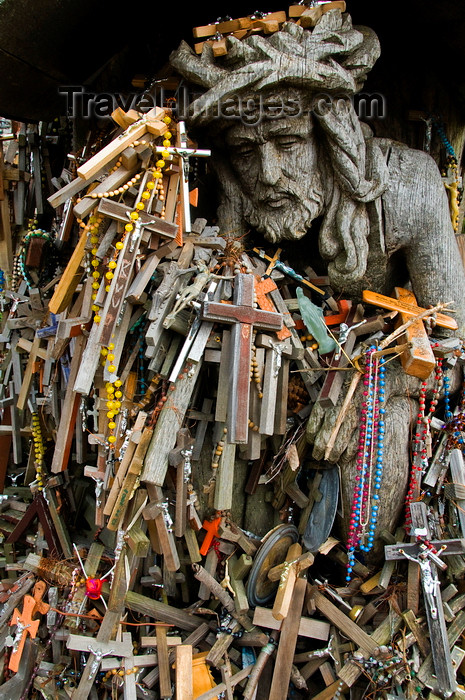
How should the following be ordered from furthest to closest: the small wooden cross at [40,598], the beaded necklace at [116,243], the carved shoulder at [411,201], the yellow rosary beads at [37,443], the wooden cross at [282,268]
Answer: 1. the yellow rosary beads at [37,443]
2. the wooden cross at [282,268]
3. the carved shoulder at [411,201]
4. the small wooden cross at [40,598]
5. the beaded necklace at [116,243]

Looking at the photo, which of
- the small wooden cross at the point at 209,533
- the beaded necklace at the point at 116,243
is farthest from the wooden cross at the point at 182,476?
the beaded necklace at the point at 116,243

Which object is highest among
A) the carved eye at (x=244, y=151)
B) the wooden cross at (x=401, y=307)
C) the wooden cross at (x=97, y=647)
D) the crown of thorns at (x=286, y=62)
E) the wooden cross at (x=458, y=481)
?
the crown of thorns at (x=286, y=62)

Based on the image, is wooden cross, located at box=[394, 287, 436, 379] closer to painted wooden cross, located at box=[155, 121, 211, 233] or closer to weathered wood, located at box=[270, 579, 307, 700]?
weathered wood, located at box=[270, 579, 307, 700]

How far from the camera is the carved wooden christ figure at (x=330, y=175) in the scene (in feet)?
10.8

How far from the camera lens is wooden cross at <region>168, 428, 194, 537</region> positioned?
3152mm

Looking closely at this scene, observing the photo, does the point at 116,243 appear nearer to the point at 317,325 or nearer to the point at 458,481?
the point at 317,325

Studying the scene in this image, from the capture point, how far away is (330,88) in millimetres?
3293

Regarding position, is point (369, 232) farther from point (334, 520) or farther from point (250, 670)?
point (250, 670)

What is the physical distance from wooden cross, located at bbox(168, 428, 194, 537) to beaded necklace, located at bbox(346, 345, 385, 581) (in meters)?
1.08

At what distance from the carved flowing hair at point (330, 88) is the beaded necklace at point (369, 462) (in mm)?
717

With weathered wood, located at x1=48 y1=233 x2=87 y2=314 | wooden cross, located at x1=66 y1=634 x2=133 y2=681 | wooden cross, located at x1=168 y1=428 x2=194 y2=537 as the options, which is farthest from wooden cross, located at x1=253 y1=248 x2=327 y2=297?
wooden cross, located at x1=66 y1=634 x2=133 y2=681

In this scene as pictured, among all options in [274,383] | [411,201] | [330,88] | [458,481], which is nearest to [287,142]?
[330,88]

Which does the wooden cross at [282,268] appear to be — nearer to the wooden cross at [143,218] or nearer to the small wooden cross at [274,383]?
the small wooden cross at [274,383]

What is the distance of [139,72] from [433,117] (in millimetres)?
2462
